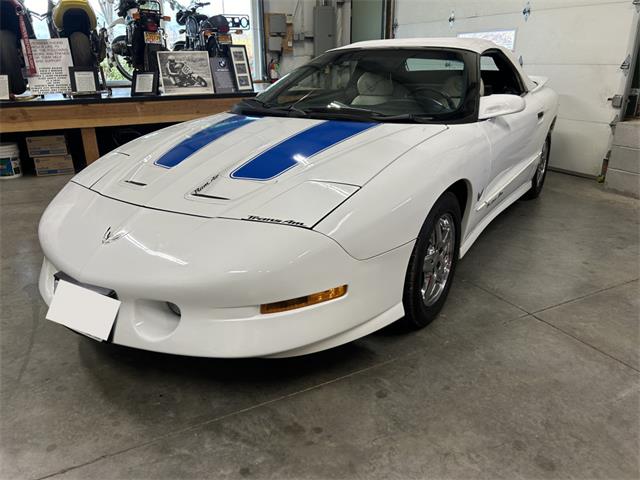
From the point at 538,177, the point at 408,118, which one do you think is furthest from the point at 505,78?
the point at 408,118

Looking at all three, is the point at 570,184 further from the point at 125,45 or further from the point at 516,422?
the point at 125,45

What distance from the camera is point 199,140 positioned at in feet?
7.09

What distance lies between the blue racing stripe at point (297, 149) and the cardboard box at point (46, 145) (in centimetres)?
361

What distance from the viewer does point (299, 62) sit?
338 inches

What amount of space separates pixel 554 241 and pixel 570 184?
5.66ft

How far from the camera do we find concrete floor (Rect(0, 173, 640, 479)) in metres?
1.37

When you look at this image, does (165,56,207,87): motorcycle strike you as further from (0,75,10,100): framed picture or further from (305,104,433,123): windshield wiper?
(305,104,433,123): windshield wiper

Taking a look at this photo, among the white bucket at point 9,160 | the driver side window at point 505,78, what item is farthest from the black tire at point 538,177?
the white bucket at point 9,160

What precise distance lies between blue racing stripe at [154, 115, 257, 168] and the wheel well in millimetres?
1020

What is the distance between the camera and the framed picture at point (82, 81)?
4.55 m

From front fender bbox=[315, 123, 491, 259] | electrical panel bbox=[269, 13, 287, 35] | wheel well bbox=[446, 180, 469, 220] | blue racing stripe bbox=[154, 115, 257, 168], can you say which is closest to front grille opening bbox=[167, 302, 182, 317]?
front fender bbox=[315, 123, 491, 259]

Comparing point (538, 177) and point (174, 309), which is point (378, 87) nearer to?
point (174, 309)

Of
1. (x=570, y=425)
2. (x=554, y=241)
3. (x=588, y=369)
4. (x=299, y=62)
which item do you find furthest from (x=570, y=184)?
(x=299, y=62)

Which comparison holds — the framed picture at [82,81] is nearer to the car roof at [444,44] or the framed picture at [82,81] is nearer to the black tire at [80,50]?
the black tire at [80,50]
